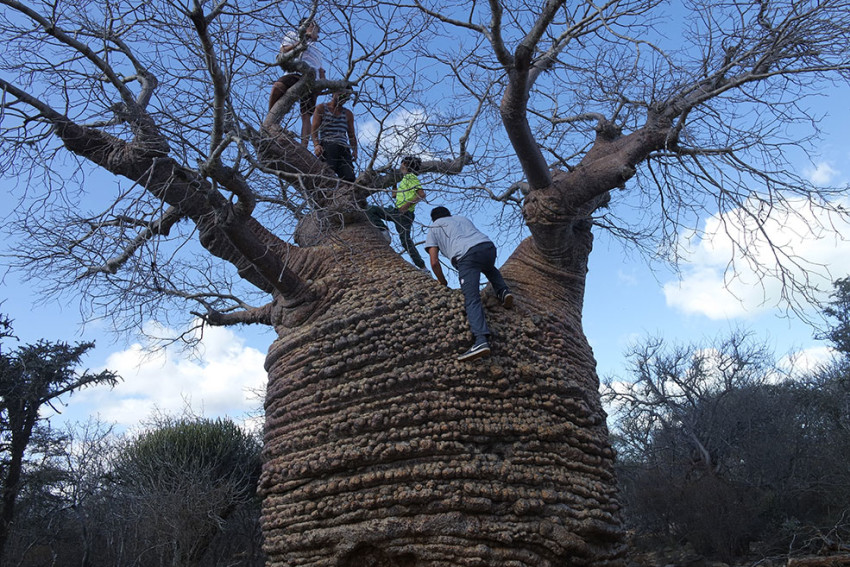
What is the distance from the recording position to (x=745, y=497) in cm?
948

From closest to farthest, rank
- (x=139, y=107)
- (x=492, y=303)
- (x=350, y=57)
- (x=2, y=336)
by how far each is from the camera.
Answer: (x=139, y=107)
(x=492, y=303)
(x=350, y=57)
(x=2, y=336)

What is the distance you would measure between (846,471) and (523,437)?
8084 mm

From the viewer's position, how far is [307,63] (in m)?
5.32

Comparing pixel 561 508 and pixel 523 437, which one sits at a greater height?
pixel 523 437

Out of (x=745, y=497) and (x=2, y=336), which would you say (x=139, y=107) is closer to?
→ (x=2, y=336)

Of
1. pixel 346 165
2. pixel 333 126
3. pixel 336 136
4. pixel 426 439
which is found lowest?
pixel 426 439

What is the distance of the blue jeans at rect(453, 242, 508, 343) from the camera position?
4227 millimetres

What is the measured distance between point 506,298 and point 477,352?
67cm

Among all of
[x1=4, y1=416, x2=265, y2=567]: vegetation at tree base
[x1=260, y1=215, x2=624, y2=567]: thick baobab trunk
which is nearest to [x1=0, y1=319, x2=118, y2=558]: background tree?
[x1=4, y1=416, x2=265, y2=567]: vegetation at tree base

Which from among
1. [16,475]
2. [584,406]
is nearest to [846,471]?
[584,406]

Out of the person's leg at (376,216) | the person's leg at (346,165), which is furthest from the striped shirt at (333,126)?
the person's leg at (376,216)

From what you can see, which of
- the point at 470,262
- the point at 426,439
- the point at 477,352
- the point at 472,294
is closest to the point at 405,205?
the point at 470,262

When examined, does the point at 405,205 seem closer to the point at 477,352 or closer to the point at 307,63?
the point at 477,352

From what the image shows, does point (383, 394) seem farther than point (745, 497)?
No
